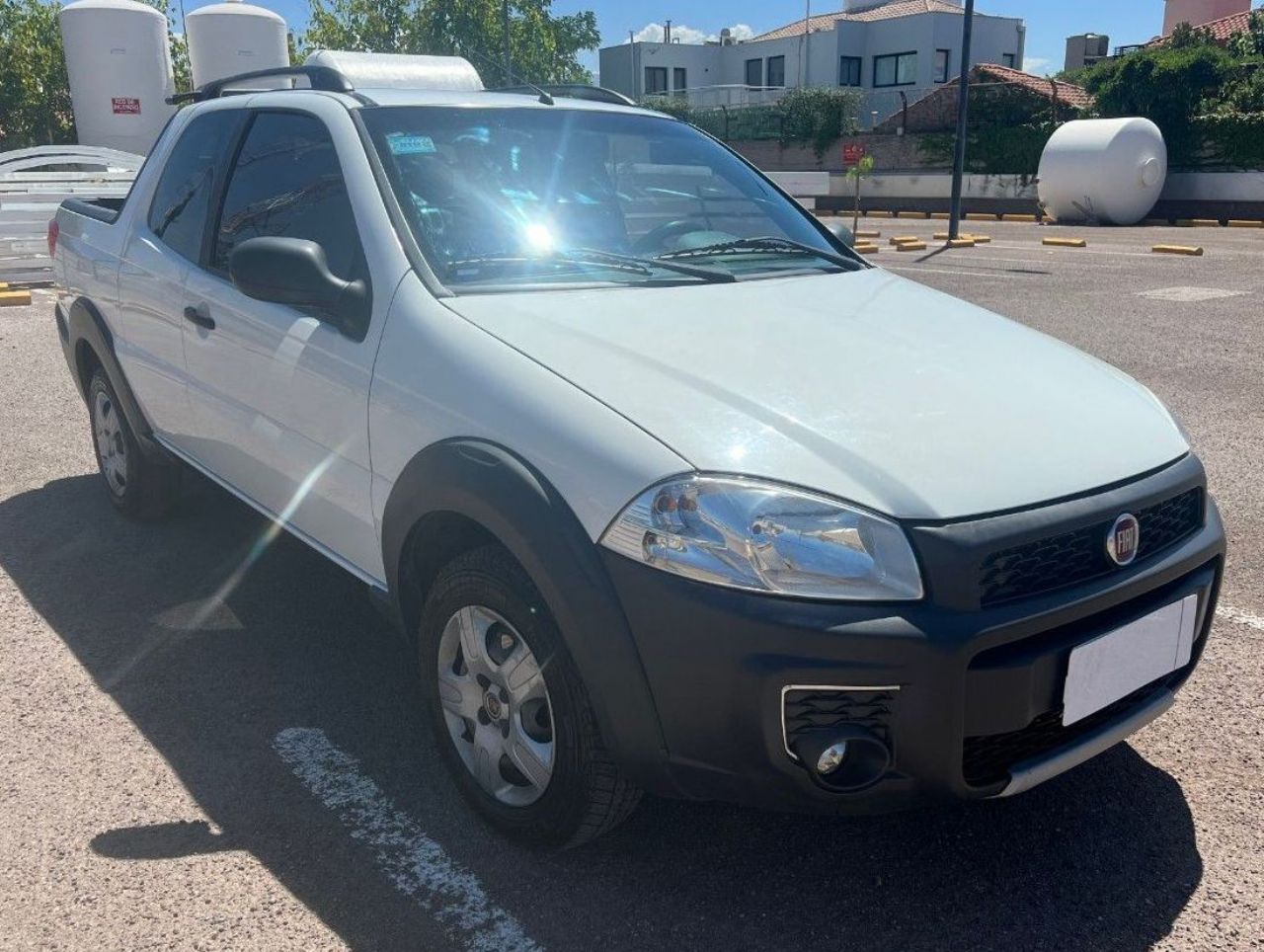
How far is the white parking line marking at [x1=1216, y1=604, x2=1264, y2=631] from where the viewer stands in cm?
368

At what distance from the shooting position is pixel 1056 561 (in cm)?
211

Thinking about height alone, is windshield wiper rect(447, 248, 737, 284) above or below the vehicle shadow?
above

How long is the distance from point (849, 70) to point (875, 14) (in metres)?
4.88

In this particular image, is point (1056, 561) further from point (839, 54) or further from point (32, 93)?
point (839, 54)

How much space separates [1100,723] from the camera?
2305 mm

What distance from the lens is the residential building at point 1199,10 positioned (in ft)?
182

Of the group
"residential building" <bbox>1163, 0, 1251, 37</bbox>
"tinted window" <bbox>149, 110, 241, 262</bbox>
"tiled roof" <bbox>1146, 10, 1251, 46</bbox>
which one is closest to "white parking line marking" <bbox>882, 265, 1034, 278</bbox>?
"tinted window" <bbox>149, 110, 241, 262</bbox>

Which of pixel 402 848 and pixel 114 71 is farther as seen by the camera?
pixel 114 71

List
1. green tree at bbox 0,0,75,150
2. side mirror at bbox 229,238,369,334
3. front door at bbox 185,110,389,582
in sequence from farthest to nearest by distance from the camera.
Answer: green tree at bbox 0,0,75,150
front door at bbox 185,110,389,582
side mirror at bbox 229,238,369,334

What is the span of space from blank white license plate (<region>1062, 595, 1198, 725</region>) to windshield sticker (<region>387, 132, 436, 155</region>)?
2.16 metres

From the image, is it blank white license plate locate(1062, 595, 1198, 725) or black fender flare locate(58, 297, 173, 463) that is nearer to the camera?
blank white license plate locate(1062, 595, 1198, 725)

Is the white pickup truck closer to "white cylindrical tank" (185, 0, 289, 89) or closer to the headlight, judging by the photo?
the headlight

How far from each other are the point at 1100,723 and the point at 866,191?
34.3 m

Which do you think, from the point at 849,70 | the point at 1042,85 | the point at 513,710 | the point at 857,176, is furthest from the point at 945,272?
the point at 849,70
